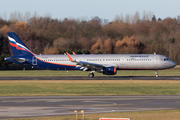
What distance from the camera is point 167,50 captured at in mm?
100500

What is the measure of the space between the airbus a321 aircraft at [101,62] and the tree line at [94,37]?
34354 millimetres

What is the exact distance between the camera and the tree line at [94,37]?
99500mm

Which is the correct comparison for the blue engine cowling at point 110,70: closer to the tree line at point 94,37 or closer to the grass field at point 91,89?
the grass field at point 91,89

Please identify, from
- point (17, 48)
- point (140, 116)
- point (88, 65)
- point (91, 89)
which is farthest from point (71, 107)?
point (17, 48)

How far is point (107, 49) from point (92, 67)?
52.4m

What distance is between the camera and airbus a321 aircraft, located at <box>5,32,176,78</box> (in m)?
47.9

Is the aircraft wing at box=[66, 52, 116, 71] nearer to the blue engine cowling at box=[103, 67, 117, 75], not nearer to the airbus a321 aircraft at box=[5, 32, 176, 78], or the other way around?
the airbus a321 aircraft at box=[5, 32, 176, 78]

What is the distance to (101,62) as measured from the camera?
1932 inches

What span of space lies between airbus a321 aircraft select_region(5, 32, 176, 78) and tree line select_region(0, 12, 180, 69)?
113 feet

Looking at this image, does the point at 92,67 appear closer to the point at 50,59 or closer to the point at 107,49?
the point at 50,59

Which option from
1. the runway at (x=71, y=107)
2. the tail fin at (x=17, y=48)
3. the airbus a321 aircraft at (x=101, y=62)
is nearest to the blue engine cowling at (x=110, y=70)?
the airbus a321 aircraft at (x=101, y=62)

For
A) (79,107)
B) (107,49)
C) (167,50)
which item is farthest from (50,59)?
(167,50)

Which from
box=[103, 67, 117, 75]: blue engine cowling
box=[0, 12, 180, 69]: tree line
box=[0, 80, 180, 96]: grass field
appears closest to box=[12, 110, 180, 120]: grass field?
box=[0, 80, 180, 96]: grass field

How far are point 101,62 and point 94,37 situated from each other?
223 feet
